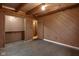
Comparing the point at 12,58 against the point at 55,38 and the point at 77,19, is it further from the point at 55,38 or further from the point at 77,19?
the point at 55,38

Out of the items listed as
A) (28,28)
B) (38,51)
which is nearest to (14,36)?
(28,28)

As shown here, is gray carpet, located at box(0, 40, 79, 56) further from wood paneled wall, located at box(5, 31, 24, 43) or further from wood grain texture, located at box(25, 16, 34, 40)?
wood grain texture, located at box(25, 16, 34, 40)

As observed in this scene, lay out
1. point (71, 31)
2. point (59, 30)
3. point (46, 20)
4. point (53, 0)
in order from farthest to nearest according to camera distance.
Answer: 1. point (46, 20)
2. point (59, 30)
3. point (71, 31)
4. point (53, 0)

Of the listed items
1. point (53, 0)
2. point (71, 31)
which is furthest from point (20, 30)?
point (53, 0)

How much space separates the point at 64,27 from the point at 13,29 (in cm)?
343

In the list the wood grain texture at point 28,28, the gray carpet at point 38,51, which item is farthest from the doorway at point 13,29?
the gray carpet at point 38,51

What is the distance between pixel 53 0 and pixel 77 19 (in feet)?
8.73

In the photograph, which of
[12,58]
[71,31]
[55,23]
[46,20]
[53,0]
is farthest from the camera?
[46,20]

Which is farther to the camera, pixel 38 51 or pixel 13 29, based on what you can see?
pixel 13 29

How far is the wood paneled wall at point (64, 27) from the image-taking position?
4.22 metres

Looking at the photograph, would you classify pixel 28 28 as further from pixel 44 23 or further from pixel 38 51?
pixel 38 51

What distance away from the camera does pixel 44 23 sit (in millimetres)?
7094

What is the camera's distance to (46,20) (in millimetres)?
6816

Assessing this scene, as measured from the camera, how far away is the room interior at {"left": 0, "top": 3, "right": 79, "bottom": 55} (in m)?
4.20
